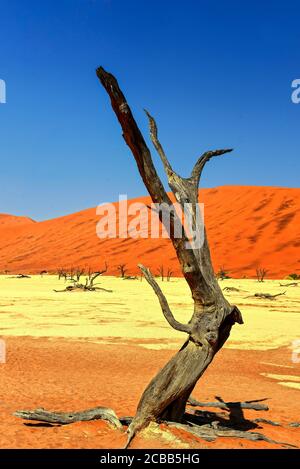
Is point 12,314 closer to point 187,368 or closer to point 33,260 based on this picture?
point 187,368

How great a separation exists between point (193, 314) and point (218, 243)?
45260mm

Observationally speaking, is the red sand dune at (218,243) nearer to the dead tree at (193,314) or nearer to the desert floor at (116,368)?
the desert floor at (116,368)

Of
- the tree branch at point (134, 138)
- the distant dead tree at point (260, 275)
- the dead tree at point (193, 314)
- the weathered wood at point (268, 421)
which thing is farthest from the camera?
the distant dead tree at point (260, 275)

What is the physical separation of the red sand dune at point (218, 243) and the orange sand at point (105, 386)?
27.9 meters

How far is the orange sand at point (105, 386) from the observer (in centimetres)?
489

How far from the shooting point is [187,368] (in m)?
5.08

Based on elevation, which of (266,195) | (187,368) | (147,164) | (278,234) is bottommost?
(187,368)

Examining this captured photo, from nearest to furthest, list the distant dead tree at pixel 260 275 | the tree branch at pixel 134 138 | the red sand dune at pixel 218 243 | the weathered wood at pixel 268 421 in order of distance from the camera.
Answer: the tree branch at pixel 134 138, the weathered wood at pixel 268 421, the distant dead tree at pixel 260 275, the red sand dune at pixel 218 243

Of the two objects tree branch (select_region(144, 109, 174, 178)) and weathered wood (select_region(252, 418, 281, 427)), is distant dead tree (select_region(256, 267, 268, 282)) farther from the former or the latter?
tree branch (select_region(144, 109, 174, 178))

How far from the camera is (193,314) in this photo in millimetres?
5141

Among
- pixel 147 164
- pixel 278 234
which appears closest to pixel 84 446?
pixel 147 164

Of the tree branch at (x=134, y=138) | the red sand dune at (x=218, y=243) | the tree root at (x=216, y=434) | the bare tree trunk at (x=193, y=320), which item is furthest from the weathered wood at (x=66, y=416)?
the red sand dune at (x=218, y=243)

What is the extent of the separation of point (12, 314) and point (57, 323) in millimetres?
2328
